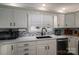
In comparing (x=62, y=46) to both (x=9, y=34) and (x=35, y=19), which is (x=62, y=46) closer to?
(x=35, y=19)

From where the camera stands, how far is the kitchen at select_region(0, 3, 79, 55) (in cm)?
214

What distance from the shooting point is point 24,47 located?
221 cm

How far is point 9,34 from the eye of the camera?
2297 mm

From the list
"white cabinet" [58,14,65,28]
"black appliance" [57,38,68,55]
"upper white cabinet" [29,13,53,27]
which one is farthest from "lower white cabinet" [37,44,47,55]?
"white cabinet" [58,14,65,28]

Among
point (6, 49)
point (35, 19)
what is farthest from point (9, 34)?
point (35, 19)

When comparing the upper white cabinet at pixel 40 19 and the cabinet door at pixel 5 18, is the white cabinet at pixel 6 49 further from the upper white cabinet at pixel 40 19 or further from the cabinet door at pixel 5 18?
the upper white cabinet at pixel 40 19

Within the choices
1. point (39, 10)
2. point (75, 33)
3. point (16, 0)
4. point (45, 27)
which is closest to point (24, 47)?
point (45, 27)

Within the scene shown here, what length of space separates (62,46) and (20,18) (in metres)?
1.15

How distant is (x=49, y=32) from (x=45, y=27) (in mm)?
145

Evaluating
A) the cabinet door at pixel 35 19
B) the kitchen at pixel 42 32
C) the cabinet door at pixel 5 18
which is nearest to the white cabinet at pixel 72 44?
the kitchen at pixel 42 32

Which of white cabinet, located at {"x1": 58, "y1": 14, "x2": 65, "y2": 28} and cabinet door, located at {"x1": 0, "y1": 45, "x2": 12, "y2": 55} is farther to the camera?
white cabinet, located at {"x1": 58, "y1": 14, "x2": 65, "y2": 28}

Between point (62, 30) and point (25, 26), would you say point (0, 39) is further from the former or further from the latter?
point (62, 30)

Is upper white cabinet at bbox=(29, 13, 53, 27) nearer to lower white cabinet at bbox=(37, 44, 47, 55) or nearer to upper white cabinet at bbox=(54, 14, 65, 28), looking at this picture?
upper white cabinet at bbox=(54, 14, 65, 28)

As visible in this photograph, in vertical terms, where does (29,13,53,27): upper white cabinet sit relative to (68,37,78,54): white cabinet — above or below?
above
